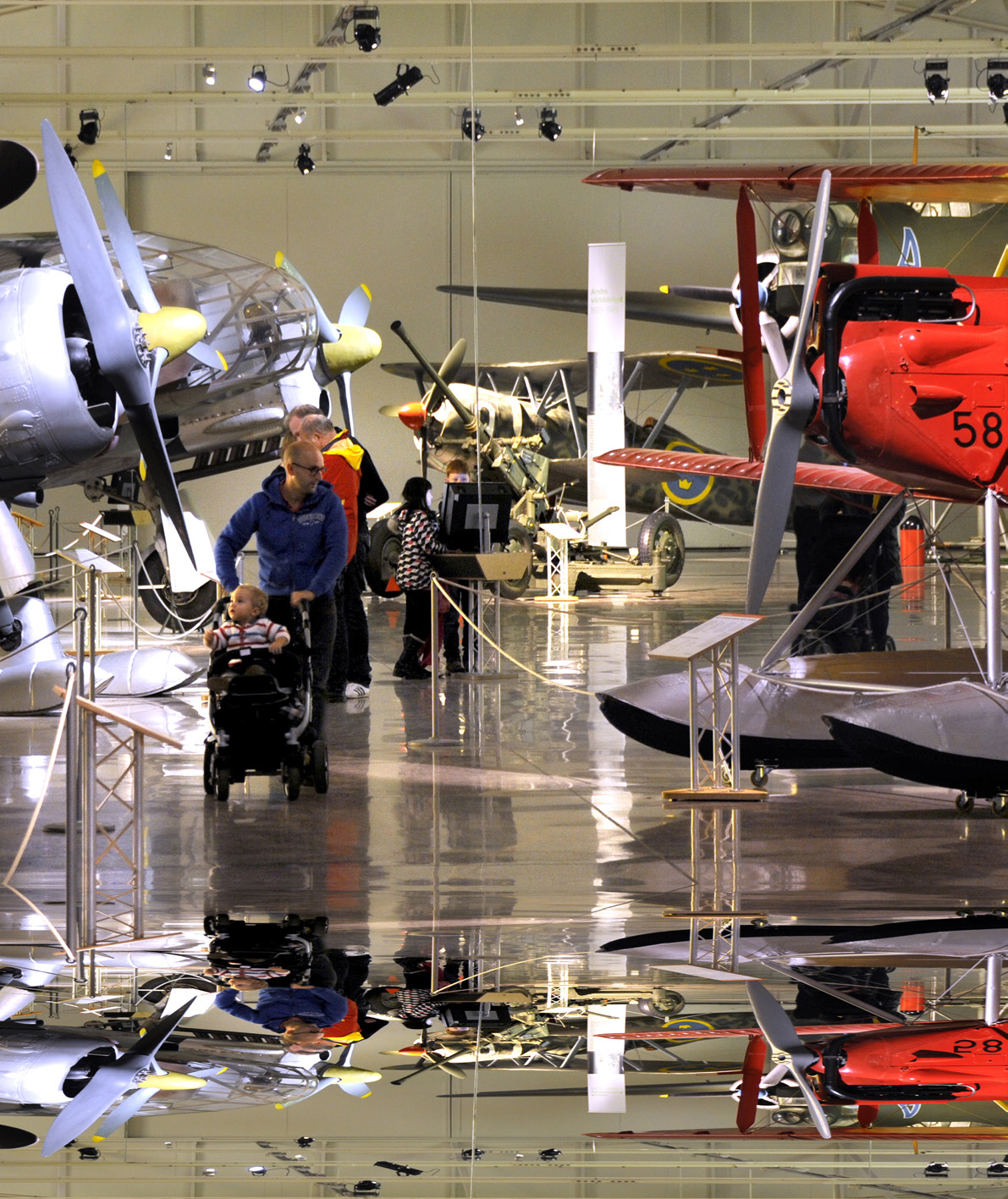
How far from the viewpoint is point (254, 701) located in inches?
219

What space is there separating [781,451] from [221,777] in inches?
100

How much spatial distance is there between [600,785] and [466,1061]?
3123mm

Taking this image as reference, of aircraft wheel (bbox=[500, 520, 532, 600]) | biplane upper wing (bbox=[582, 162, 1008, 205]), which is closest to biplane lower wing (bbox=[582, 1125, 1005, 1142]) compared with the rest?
biplane upper wing (bbox=[582, 162, 1008, 205])

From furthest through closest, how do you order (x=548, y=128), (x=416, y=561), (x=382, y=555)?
(x=548, y=128) < (x=382, y=555) < (x=416, y=561)

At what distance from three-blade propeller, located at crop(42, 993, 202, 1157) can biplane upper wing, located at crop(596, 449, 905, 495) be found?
5373 mm

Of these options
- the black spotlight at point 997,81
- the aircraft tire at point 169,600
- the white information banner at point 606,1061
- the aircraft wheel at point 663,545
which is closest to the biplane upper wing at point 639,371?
the aircraft wheel at point 663,545

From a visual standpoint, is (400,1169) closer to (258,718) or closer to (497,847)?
(497,847)

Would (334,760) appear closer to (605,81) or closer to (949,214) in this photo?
(949,214)

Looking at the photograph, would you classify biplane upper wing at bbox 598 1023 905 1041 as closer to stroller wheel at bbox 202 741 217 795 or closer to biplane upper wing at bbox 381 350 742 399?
stroller wheel at bbox 202 741 217 795

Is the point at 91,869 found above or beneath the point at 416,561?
beneath

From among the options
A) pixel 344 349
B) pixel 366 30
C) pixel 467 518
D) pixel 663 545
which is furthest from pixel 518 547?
pixel 467 518

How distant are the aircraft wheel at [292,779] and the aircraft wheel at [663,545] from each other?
36.0ft

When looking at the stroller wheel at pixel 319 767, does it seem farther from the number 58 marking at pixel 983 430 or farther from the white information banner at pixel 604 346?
the white information banner at pixel 604 346

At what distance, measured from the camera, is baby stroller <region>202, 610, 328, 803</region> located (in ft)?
18.2
